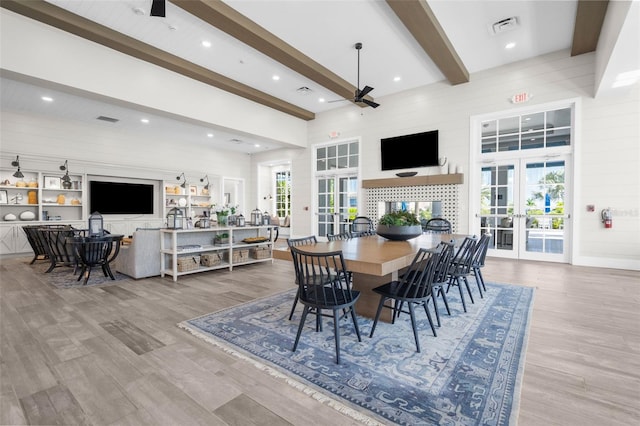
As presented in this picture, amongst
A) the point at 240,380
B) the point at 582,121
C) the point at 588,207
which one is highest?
the point at 582,121

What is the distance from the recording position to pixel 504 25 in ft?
15.7

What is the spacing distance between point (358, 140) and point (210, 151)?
5.76 m

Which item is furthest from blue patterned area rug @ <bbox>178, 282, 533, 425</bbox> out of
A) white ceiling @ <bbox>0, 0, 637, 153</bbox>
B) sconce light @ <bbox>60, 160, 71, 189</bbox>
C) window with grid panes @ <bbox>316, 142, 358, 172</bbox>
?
sconce light @ <bbox>60, 160, 71, 189</bbox>

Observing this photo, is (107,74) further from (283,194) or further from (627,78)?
(627,78)

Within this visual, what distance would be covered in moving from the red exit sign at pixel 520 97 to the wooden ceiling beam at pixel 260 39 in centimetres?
342

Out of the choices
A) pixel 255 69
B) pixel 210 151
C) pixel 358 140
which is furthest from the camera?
pixel 210 151

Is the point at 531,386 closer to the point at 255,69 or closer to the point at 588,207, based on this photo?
the point at 588,207

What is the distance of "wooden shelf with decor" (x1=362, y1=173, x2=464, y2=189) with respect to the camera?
647 cm

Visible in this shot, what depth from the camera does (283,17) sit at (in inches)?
177

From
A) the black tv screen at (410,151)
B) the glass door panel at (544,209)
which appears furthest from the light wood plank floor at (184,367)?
the black tv screen at (410,151)

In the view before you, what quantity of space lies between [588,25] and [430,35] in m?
2.35

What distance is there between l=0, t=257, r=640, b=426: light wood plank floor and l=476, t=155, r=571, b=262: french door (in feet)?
6.99

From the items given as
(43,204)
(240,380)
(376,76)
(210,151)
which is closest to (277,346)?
(240,380)

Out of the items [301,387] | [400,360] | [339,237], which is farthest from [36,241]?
[400,360]
